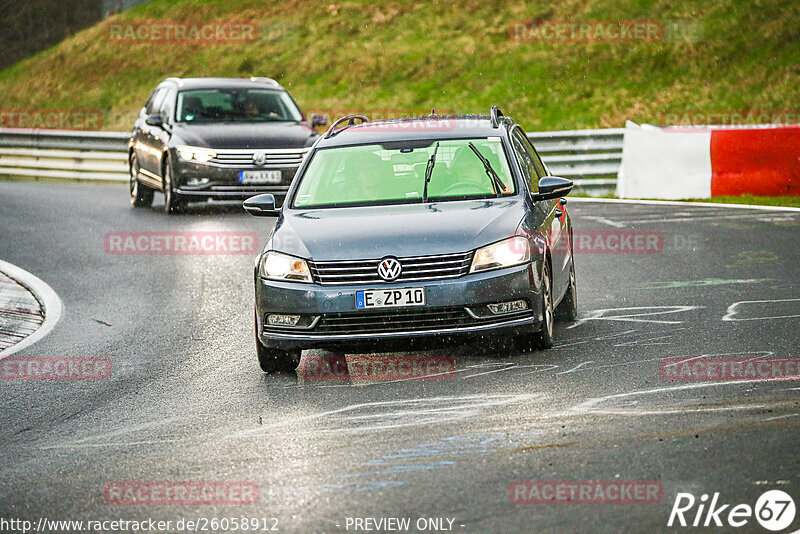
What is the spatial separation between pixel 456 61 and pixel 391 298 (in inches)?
1269

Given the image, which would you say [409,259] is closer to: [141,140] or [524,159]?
[524,159]

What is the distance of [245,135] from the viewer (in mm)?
19734

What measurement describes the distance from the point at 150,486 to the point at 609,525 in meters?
2.12

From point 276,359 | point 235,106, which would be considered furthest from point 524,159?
point 235,106

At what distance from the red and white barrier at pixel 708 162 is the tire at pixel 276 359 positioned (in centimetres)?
1185

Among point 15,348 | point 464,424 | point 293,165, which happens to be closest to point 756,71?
point 293,165

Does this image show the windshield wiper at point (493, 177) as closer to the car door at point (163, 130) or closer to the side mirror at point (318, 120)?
the car door at point (163, 130)

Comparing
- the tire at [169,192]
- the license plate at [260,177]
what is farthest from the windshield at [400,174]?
the tire at [169,192]

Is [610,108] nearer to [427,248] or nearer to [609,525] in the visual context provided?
[427,248]

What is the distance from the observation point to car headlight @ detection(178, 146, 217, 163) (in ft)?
63.4

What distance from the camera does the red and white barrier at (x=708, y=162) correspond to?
19359mm

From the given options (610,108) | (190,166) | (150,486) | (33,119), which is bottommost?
(33,119)

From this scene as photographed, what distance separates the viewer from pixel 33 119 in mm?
50469

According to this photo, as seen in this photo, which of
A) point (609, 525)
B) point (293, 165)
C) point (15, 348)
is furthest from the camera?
point (293, 165)
